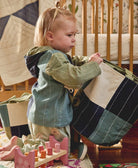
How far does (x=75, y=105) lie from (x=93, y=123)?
0.39 feet

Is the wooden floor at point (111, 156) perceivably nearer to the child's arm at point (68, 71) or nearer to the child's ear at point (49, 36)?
the child's arm at point (68, 71)

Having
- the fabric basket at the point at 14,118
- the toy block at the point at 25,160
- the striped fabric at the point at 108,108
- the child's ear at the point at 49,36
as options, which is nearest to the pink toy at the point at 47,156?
the toy block at the point at 25,160

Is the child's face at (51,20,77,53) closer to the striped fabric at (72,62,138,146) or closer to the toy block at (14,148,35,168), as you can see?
the striped fabric at (72,62,138,146)

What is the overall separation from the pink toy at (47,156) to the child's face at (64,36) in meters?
0.42

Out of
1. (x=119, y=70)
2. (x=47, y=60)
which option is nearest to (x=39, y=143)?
(x=47, y=60)

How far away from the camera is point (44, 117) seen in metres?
1.28

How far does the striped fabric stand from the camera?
1.32 metres

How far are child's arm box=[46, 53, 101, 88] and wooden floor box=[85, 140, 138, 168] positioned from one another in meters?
0.40

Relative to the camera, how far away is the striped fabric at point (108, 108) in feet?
4.32

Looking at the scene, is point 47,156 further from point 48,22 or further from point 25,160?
point 48,22

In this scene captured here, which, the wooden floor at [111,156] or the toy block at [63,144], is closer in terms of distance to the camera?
the toy block at [63,144]

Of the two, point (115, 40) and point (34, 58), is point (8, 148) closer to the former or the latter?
point (34, 58)

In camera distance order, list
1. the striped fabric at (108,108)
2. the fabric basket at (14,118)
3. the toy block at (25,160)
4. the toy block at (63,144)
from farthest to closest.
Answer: the fabric basket at (14,118) < the striped fabric at (108,108) < the toy block at (63,144) < the toy block at (25,160)

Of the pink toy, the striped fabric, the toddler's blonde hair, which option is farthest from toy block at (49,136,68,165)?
the toddler's blonde hair
